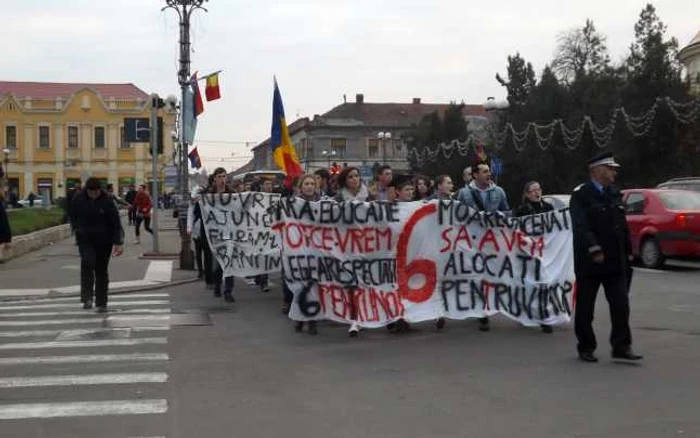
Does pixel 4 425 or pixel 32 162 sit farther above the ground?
pixel 32 162

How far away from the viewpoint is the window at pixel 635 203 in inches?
720

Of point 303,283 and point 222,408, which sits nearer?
point 222,408

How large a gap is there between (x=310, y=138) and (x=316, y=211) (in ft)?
328

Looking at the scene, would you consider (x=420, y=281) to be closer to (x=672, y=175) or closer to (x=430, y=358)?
(x=430, y=358)

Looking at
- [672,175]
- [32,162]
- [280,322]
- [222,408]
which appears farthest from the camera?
[32,162]

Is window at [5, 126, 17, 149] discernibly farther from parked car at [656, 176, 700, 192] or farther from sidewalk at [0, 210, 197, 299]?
parked car at [656, 176, 700, 192]

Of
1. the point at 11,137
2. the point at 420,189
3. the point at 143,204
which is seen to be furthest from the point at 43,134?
the point at 420,189

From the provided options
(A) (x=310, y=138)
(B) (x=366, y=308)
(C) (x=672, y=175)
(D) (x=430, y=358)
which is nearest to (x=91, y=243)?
(B) (x=366, y=308)

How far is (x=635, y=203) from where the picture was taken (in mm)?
18500

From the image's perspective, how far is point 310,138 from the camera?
361ft

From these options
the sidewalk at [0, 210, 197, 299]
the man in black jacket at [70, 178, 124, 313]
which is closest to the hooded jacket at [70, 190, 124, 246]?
the man in black jacket at [70, 178, 124, 313]

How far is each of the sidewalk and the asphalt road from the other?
380 centimetres

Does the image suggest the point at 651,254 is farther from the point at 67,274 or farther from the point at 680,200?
the point at 67,274

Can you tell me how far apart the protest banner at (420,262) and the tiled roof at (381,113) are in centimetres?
10262
